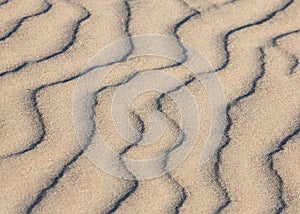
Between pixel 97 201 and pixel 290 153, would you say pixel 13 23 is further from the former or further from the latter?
pixel 290 153

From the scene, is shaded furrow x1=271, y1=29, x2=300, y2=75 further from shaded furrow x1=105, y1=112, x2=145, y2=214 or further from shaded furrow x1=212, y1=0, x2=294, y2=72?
shaded furrow x1=105, y1=112, x2=145, y2=214

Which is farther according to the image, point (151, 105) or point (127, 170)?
point (151, 105)

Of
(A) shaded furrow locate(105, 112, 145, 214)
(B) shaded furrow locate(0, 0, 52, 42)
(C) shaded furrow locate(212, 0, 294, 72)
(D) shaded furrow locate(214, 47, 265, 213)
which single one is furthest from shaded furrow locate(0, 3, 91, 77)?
(D) shaded furrow locate(214, 47, 265, 213)

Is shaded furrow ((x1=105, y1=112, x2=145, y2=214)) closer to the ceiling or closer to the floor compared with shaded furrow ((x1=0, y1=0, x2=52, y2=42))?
closer to the floor

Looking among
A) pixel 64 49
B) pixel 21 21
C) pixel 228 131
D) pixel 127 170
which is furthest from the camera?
pixel 21 21

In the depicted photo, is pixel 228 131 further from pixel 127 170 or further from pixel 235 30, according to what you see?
pixel 235 30

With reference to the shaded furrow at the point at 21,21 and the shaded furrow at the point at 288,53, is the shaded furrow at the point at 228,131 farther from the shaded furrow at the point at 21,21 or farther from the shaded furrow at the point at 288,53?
the shaded furrow at the point at 21,21

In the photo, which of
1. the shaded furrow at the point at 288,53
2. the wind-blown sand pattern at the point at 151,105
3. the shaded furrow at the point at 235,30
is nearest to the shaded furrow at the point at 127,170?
the wind-blown sand pattern at the point at 151,105

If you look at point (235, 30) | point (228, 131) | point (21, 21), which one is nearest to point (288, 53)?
point (235, 30)

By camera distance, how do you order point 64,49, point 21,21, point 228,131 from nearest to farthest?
point 228,131
point 64,49
point 21,21
